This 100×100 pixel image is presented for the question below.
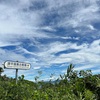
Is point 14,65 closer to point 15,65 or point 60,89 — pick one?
point 15,65

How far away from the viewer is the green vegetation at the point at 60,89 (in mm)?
7040

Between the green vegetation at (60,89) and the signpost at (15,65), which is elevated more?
the signpost at (15,65)

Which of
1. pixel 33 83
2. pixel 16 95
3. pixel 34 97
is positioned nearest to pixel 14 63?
pixel 33 83

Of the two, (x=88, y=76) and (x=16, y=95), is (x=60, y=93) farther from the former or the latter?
(x=88, y=76)

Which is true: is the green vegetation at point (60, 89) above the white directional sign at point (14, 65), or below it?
below

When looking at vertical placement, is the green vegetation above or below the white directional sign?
below

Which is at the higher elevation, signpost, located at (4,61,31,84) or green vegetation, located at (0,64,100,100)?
signpost, located at (4,61,31,84)

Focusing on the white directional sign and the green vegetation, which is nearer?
the green vegetation

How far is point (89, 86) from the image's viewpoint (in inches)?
357

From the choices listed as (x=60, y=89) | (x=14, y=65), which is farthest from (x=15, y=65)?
(x=60, y=89)

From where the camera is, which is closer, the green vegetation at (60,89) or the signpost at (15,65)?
the green vegetation at (60,89)

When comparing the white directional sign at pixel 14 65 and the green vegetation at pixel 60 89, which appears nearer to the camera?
the green vegetation at pixel 60 89

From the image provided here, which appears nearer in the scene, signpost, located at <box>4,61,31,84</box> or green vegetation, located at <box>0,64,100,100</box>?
green vegetation, located at <box>0,64,100,100</box>

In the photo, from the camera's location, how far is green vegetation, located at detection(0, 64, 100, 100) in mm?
7040
